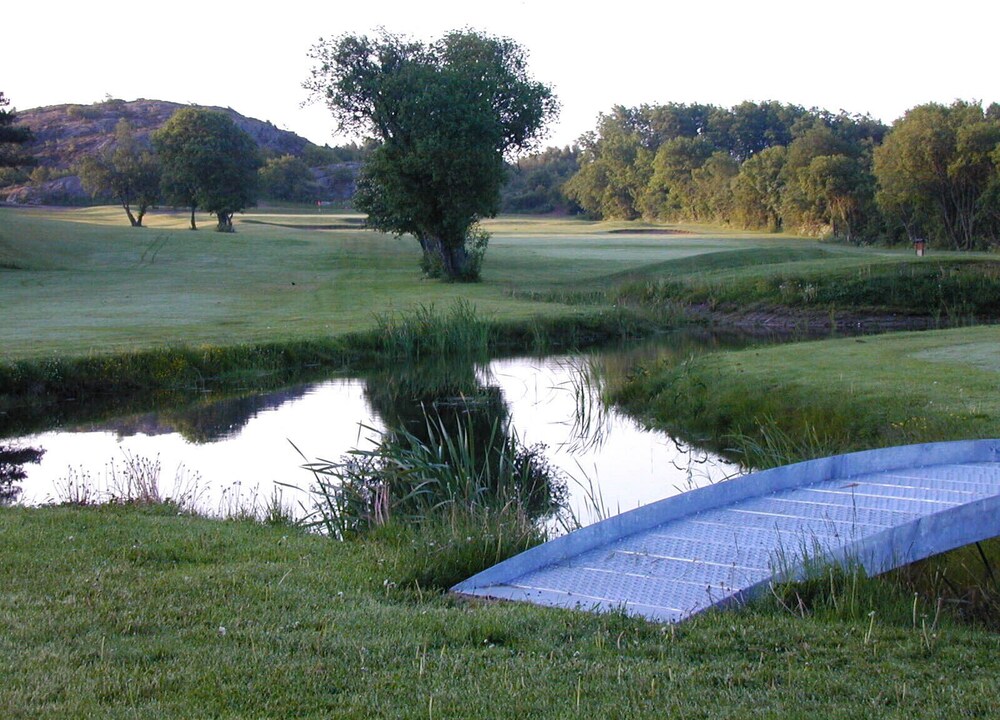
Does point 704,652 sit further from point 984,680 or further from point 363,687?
point 363,687

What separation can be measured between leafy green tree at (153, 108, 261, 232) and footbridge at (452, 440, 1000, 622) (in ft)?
225

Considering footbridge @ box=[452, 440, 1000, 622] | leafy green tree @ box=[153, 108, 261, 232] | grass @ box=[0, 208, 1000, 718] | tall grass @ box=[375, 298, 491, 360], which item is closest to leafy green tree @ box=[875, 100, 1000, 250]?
tall grass @ box=[375, 298, 491, 360]

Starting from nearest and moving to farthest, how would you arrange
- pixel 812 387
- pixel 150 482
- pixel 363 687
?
pixel 363 687
pixel 150 482
pixel 812 387

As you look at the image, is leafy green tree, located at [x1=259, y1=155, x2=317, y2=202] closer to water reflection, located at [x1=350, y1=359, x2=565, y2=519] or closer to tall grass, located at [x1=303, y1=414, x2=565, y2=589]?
water reflection, located at [x1=350, y1=359, x2=565, y2=519]

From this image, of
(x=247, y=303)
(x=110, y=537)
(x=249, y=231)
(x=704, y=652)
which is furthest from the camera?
(x=249, y=231)

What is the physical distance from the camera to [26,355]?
22391 millimetres

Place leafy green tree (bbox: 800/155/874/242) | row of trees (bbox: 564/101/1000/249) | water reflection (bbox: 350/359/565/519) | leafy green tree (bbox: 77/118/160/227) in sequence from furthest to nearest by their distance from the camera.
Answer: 1. leafy green tree (bbox: 77/118/160/227)
2. leafy green tree (bbox: 800/155/874/242)
3. row of trees (bbox: 564/101/1000/249)
4. water reflection (bbox: 350/359/565/519)

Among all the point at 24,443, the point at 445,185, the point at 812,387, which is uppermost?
the point at 445,185

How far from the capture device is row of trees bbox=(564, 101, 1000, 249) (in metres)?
57.4

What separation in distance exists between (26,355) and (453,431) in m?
9.95

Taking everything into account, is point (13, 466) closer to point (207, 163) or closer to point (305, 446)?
point (305, 446)

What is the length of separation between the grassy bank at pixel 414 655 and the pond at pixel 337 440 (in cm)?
467

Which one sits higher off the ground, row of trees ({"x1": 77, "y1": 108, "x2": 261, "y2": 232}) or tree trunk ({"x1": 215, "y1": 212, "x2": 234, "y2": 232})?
row of trees ({"x1": 77, "y1": 108, "x2": 261, "y2": 232})

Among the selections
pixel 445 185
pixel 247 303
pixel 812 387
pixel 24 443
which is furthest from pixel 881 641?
pixel 445 185
